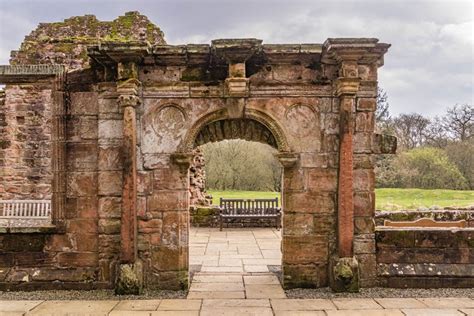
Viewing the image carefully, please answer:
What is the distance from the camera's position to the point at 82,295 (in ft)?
17.3

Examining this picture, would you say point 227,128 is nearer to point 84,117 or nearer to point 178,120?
point 178,120

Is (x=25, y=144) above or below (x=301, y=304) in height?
above

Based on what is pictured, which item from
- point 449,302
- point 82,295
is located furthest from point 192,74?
point 449,302

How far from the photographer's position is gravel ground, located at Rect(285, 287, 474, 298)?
5176 millimetres

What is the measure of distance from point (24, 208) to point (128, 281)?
21.2 ft

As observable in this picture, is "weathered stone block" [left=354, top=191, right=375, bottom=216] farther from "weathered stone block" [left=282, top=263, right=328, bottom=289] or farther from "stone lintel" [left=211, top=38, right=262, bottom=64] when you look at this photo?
"stone lintel" [left=211, top=38, right=262, bottom=64]

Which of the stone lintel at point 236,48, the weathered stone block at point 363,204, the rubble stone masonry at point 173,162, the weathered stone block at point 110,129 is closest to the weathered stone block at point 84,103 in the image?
the rubble stone masonry at point 173,162

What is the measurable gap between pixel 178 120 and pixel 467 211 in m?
9.31

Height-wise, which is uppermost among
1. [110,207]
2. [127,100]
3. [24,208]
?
[127,100]

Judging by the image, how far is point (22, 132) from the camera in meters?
10.8

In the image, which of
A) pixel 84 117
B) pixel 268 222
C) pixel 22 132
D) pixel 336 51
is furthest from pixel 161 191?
pixel 22 132

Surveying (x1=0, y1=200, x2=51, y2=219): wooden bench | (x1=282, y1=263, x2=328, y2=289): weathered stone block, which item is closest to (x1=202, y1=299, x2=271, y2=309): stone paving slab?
(x1=282, y1=263, x2=328, y2=289): weathered stone block

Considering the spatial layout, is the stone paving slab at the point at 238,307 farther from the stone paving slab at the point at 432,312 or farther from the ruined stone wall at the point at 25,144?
the ruined stone wall at the point at 25,144

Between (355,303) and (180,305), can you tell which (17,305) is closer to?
(180,305)
